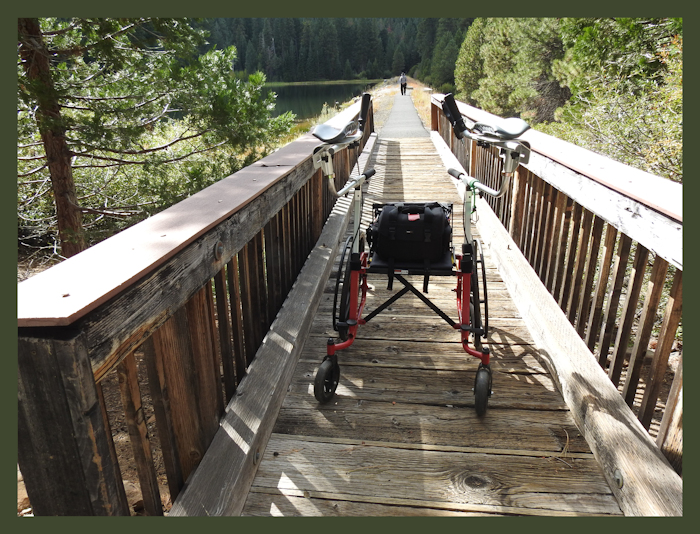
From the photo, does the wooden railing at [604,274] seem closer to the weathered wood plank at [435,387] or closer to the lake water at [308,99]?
the weathered wood plank at [435,387]

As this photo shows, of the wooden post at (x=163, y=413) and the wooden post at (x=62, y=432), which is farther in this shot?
the wooden post at (x=163, y=413)

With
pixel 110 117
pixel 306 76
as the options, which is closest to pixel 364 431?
pixel 110 117

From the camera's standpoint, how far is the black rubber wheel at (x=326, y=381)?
2123 mm

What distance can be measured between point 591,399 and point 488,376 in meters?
0.40

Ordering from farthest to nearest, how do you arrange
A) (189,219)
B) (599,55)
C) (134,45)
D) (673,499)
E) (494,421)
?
(599,55), (134,45), (494,421), (189,219), (673,499)

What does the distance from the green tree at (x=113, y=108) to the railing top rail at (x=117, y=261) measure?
13.5 ft

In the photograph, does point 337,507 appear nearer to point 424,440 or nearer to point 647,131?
point 424,440

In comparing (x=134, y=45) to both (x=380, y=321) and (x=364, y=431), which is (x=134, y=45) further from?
(x=364, y=431)

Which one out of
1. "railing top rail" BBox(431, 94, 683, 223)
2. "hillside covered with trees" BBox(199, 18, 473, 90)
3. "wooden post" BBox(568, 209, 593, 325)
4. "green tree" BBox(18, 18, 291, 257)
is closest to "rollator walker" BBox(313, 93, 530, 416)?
"railing top rail" BBox(431, 94, 683, 223)

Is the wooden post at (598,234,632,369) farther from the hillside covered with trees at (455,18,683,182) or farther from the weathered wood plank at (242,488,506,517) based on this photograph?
the hillside covered with trees at (455,18,683,182)

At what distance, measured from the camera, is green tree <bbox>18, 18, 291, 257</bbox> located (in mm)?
5145

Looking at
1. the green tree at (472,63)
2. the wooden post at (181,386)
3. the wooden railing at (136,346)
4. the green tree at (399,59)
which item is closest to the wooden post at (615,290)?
the wooden railing at (136,346)

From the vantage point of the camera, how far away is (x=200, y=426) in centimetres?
160

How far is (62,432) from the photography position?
93 cm
